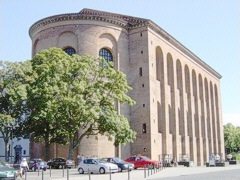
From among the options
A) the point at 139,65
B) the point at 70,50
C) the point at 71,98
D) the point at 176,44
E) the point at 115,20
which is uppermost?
the point at 115,20

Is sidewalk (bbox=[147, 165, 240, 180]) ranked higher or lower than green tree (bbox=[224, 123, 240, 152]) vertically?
lower

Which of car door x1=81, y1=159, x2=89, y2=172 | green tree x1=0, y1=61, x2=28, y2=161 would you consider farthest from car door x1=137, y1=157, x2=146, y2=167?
green tree x1=0, y1=61, x2=28, y2=161

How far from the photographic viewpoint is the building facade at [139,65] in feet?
132

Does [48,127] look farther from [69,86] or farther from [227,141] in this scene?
[227,141]

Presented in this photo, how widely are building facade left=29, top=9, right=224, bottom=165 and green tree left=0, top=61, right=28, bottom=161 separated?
29.1 feet

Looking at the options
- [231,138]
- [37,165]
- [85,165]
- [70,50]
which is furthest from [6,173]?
[231,138]

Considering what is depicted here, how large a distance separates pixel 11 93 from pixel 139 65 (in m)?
17.3

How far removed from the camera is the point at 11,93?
29781mm

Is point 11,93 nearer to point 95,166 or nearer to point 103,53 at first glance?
point 95,166

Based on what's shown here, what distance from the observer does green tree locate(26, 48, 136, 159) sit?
30609 mm

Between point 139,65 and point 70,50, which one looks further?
point 139,65

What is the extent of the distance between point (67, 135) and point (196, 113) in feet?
101

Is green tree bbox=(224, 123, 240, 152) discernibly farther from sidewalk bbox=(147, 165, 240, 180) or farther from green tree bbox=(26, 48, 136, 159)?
sidewalk bbox=(147, 165, 240, 180)

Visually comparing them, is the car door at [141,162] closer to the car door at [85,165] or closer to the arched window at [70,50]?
the car door at [85,165]
